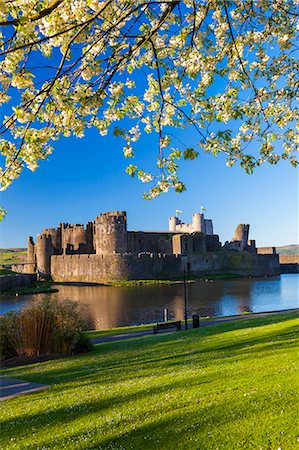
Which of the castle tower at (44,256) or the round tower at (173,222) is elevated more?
the round tower at (173,222)

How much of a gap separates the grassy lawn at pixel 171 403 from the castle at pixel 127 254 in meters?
47.4

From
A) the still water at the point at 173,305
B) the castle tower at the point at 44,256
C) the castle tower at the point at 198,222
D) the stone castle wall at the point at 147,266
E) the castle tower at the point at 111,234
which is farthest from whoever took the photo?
the castle tower at the point at 198,222

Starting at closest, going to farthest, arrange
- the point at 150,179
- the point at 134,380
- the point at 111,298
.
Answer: the point at 150,179 → the point at 134,380 → the point at 111,298

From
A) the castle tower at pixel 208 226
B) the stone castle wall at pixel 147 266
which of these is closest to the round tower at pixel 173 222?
the castle tower at pixel 208 226

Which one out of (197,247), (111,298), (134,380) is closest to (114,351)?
(134,380)

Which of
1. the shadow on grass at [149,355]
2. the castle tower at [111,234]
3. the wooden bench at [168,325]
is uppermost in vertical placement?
the castle tower at [111,234]

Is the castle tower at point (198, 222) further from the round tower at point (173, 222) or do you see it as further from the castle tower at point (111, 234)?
the castle tower at point (111, 234)

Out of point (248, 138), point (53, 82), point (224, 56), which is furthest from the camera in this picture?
point (248, 138)

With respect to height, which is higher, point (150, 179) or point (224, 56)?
point (224, 56)

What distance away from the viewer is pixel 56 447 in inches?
242

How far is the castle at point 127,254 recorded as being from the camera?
6369cm

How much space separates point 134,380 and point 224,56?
6.09 meters

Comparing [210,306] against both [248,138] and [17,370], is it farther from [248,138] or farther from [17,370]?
[248,138]

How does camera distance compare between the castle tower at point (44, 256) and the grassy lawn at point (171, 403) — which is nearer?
the grassy lawn at point (171, 403)
